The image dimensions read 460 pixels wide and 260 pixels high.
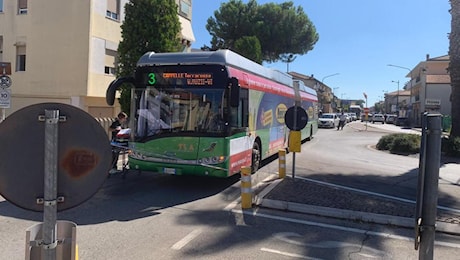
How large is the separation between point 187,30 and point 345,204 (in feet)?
77.2

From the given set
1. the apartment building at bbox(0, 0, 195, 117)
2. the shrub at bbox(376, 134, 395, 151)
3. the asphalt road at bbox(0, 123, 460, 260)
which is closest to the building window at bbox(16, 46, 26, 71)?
the apartment building at bbox(0, 0, 195, 117)

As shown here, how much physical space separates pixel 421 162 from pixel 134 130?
7235 mm

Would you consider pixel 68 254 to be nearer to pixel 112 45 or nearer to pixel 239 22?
pixel 112 45

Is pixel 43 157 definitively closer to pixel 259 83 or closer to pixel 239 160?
pixel 239 160

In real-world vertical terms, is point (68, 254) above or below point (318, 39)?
below

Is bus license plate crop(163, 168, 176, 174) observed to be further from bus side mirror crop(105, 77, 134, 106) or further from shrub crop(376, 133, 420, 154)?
shrub crop(376, 133, 420, 154)

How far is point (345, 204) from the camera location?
25.8ft

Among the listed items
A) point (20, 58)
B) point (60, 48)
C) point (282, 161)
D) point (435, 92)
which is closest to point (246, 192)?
point (282, 161)

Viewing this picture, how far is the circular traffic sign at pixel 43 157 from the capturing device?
2283 millimetres

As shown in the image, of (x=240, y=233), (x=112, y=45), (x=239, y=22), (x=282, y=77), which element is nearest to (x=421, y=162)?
(x=240, y=233)

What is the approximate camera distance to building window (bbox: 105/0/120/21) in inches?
870

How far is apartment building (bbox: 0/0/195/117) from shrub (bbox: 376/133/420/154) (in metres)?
14.7

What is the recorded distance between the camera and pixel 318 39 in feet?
139

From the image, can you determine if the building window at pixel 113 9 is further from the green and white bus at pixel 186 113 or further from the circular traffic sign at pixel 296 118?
the circular traffic sign at pixel 296 118
